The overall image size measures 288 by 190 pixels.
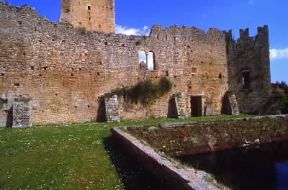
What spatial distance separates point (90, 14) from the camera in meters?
32.7

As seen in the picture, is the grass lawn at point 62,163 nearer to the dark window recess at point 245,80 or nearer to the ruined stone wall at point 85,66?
the ruined stone wall at point 85,66

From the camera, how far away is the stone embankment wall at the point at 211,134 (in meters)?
14.4

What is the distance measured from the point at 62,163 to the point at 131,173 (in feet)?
6.75

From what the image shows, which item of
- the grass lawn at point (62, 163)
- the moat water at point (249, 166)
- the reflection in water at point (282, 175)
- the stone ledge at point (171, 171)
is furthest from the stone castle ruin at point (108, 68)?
the reflection in water at point (282, 175)

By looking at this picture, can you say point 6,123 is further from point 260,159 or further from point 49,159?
point 260,159

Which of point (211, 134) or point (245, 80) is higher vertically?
point (245, 80)

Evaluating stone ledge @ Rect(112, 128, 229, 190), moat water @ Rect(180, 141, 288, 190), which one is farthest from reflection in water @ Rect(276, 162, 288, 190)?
stone ledge @ Rect(112, 128, 229, 190)

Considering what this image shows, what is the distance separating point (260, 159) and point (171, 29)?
15261mm

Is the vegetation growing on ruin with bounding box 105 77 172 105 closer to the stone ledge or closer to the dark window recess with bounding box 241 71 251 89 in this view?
the dark window recess with bounding box 241 71 251 89

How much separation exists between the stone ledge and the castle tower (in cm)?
2264

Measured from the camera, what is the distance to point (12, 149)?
38.8 feet

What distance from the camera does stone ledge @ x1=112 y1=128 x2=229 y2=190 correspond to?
6449 millimetres

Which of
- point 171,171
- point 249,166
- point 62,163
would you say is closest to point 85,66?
point 249,166

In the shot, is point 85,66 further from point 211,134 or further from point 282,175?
point 282,175
